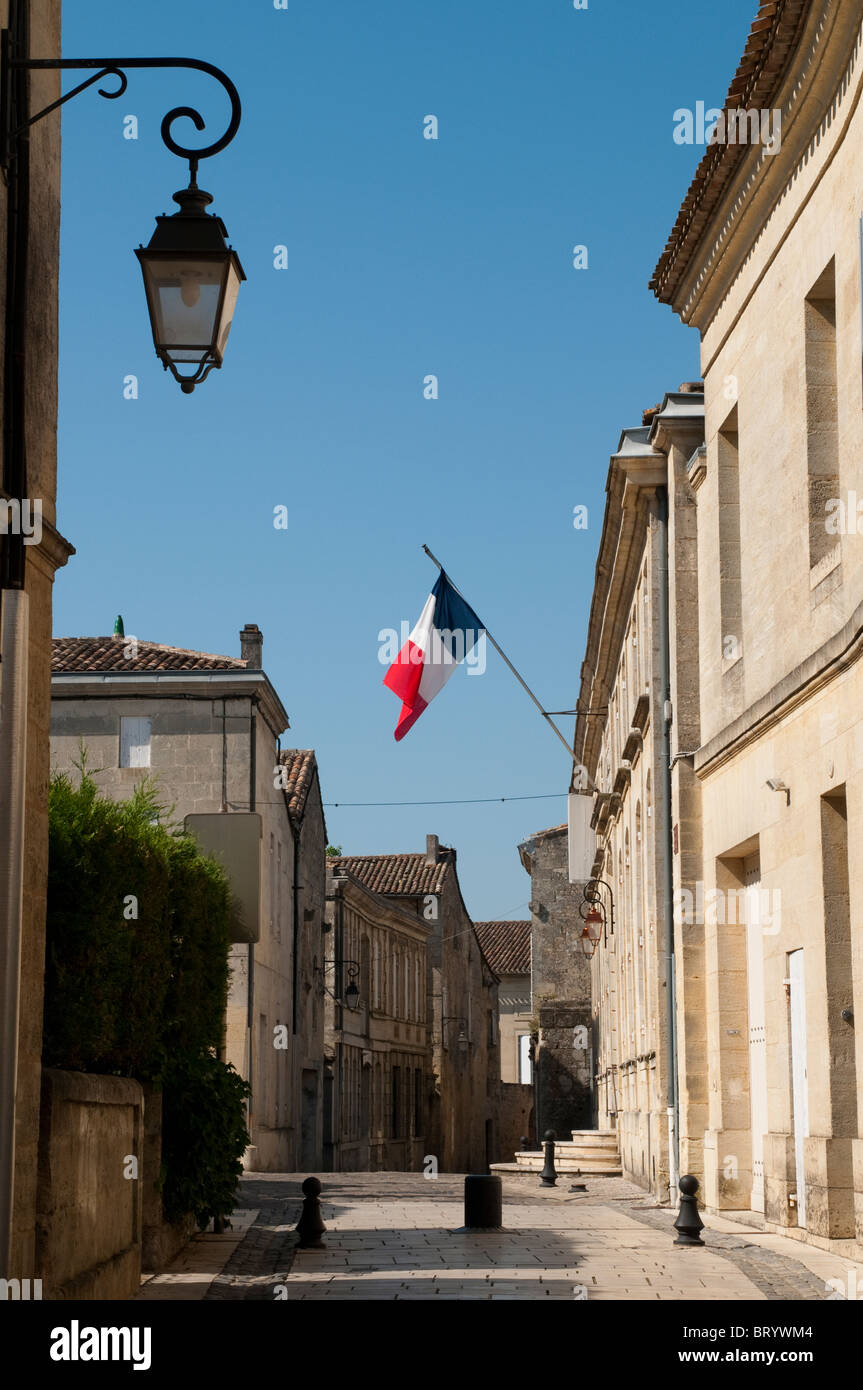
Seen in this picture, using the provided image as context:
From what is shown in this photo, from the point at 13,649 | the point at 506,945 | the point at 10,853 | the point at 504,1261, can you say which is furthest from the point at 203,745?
the point at 506,945

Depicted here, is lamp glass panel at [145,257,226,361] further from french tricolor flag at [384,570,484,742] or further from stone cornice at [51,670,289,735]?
stone cornice at [51,670,289,735]

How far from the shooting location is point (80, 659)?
32969 millimetres

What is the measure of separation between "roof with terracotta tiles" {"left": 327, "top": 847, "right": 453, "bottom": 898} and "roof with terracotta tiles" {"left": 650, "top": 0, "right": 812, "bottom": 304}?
41.3 m

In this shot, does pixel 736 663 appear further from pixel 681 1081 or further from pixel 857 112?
pixel 857 112

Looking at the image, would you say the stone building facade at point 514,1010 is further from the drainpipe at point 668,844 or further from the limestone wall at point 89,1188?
the limestone wall at point 89,1188

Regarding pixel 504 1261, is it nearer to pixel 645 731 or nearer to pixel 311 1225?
pixel 311 1225

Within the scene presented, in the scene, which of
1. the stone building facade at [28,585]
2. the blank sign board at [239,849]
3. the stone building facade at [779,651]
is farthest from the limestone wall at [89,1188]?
the blank sign board at [239,849]

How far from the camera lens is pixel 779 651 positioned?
579 inches

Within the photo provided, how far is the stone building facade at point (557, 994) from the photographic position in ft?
154

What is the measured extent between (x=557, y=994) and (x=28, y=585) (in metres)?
45.9

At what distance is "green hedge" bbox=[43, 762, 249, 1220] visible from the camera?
9734 mm
